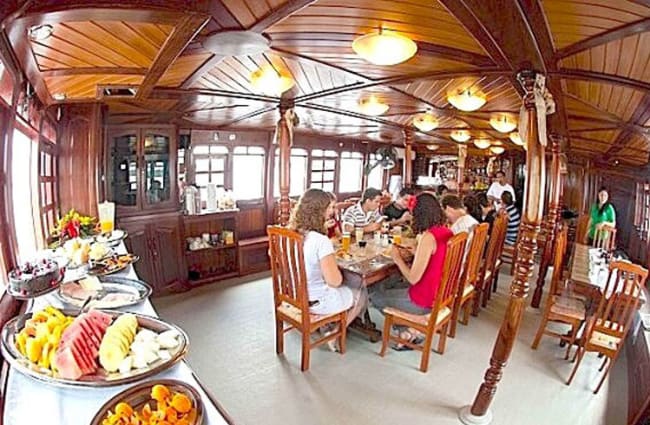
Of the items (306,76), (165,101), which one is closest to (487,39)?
(306,76)

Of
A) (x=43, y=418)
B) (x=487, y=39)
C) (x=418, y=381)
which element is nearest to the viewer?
(x=43, y=418)

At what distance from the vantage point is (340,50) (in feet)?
7.77

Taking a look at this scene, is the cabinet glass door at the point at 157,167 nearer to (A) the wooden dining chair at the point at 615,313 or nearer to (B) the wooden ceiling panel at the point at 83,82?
(B) the wooden ceiling panel at the point at 83,82

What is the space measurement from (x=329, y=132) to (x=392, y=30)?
5096 millimetres

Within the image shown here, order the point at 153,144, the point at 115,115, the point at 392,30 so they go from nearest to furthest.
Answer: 1. the point at 392,30
2. the point at 115,115
3. the point at 153,144

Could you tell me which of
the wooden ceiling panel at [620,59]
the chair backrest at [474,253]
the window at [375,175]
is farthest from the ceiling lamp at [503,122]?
the window at [375,175]

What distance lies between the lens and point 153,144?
180 inches

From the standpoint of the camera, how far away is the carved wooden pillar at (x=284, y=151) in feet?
13.2

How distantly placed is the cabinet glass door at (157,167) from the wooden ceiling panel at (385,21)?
10.1 feet

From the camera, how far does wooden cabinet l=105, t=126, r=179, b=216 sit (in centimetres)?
429

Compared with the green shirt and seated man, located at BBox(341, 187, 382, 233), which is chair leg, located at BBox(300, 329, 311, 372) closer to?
seated man, located at BBox(341, 187, 382, 233)

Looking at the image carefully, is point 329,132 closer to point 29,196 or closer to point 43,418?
point 29,196

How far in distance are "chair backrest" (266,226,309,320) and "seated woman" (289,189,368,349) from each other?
143mm

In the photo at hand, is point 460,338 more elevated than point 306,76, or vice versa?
point 306,76
